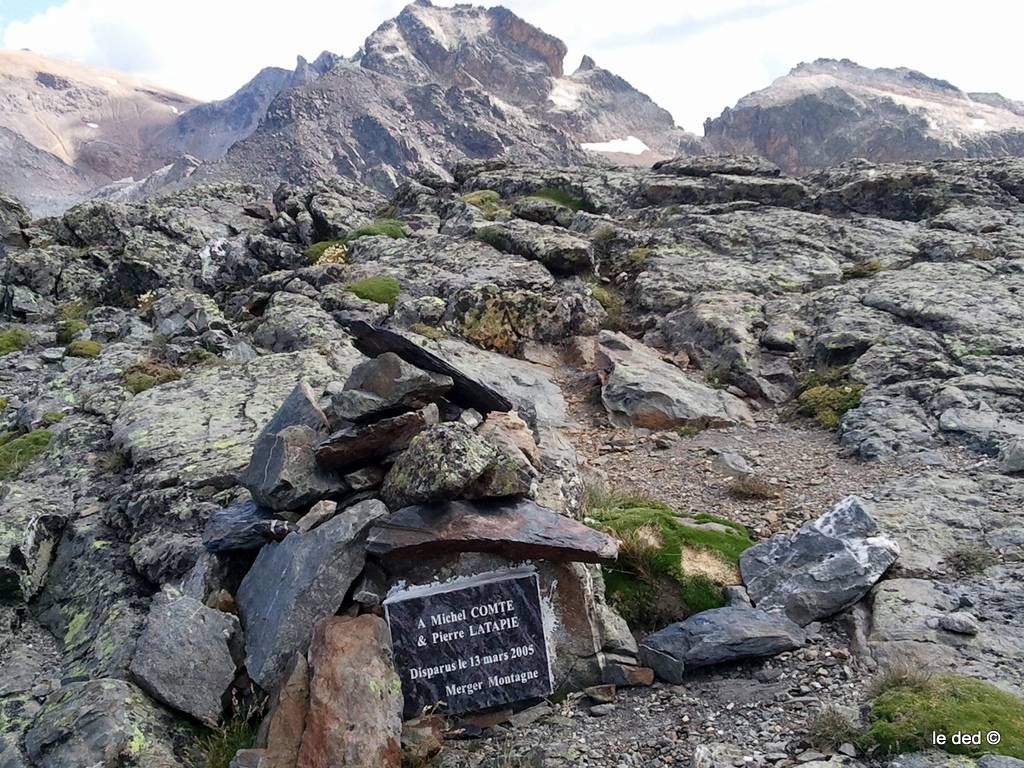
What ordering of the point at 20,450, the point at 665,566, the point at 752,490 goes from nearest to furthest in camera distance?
the point at 665,566 → the point at 752,490 → the point at 20,450

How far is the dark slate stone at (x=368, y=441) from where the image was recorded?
27.2ft

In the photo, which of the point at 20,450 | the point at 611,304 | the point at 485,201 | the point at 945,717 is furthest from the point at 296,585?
the point at 485,201

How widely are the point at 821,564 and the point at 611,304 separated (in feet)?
46.5

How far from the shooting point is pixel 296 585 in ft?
23.9

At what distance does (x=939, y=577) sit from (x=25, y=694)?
1065cm

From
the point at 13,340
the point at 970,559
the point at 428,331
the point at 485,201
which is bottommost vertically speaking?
the point at 970,559

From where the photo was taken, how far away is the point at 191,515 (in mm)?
9586

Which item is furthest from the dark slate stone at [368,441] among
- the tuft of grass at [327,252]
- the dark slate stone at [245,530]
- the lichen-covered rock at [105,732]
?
the tuft of grass at [327,252]

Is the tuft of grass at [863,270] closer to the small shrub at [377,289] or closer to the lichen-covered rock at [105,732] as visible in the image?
the small shrub at [377,289]

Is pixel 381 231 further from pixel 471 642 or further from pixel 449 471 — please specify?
pixel 471 642

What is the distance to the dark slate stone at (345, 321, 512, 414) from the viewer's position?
9.21 m

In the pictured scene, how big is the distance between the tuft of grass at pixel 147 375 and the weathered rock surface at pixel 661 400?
9911 mm

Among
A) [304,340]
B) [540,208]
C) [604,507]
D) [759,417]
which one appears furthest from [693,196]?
[604,507]

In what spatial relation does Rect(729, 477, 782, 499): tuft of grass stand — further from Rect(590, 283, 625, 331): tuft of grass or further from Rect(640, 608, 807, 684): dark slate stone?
Rect(590, 283, 625, 331): tuft of grass
